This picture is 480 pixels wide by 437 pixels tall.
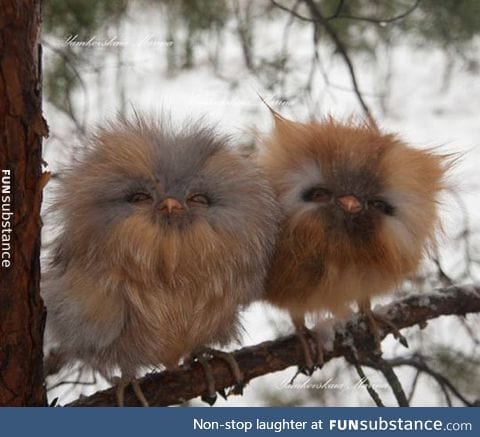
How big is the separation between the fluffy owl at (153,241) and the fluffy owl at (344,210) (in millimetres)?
39

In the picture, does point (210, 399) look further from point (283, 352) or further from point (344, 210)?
point (344, 210)

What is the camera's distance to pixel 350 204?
85cm

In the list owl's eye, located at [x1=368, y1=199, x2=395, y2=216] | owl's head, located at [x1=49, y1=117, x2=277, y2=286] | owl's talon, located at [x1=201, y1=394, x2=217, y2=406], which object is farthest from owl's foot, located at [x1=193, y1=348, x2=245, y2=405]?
owl's eye, located at [x1=368, y1=199, x2=395, y2=216]

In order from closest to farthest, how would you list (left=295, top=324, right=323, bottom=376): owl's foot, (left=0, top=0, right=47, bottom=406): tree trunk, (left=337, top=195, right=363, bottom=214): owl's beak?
(left=0, top=0, right=47, bottom=406): tree trunk < (left=337, top=195, right=363, bottom=214): owl's beak < (left=295, top=324, right=323, bottom=376): owl's foot

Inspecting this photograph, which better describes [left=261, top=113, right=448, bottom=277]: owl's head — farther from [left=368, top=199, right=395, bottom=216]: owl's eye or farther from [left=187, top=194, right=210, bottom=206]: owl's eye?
[left=187, top=194, right=210, bottom=206]: owl's eye

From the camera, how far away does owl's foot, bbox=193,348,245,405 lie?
91 centimetres

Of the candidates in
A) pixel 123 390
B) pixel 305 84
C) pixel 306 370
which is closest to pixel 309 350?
pixel 306 370

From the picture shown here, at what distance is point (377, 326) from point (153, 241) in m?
0.36

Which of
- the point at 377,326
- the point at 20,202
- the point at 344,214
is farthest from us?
the point at 377,326

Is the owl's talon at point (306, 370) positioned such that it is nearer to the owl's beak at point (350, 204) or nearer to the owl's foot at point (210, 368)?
the owl's foot at point (210, 368)

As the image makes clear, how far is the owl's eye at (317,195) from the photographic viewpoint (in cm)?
88

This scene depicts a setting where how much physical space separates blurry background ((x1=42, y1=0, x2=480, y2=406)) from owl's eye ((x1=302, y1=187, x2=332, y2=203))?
105mm

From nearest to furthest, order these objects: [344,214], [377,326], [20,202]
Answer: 1. [20,202]
2. [344,214]
3. [377,326]
